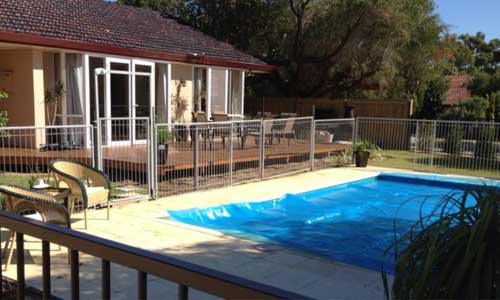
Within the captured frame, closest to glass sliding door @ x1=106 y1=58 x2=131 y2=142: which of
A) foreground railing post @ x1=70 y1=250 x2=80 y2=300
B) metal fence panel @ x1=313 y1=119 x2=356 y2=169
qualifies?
metal fence panel @ x1=313 y1=119 x2=356 y2=169

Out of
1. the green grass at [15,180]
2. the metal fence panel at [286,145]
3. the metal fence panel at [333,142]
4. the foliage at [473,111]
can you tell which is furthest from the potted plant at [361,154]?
the green grass at [15,180]

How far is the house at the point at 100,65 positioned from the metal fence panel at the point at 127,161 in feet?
1.36

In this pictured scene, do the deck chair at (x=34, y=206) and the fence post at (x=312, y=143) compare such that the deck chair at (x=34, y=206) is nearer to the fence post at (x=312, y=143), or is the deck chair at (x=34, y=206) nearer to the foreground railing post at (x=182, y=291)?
the foreground railing post at (x=182, y=291)

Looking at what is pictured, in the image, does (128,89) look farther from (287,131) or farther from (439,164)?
(439,164)

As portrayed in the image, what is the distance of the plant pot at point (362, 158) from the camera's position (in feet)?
45.0

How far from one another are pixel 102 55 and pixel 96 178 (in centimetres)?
587

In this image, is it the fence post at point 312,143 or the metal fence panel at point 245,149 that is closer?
the metal fence panel at point 245,149

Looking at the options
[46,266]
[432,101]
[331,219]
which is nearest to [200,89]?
[331,219]

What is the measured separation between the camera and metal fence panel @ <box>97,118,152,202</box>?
8.20 m

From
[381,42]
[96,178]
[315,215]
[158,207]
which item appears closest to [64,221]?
[96,178]

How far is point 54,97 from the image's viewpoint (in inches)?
443

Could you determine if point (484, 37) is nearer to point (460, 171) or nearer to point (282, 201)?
point (460, 171)

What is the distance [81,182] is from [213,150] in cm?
411

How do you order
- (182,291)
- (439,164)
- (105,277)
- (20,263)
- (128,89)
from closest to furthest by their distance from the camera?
1. (182,291)
2. (105,277)
3. (20,263)
4. (128,89)
5. (439,164)
